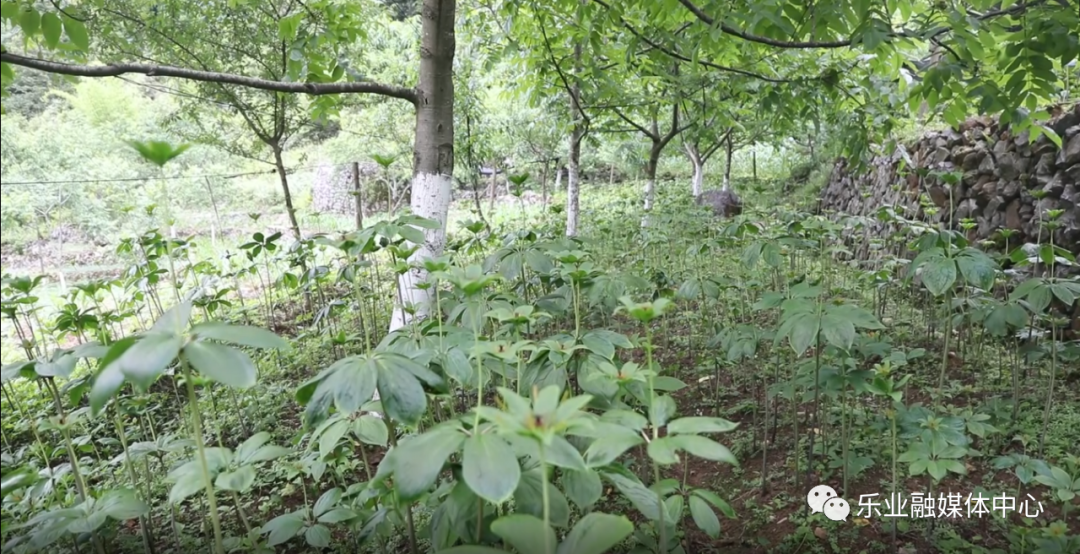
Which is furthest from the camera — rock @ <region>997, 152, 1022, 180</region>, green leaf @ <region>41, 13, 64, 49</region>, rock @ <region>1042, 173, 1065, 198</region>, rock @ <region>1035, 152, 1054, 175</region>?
rock @ <region>997, 152, 1022, 180</region>

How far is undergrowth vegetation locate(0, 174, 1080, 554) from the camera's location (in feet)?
2.83

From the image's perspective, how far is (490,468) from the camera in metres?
0.78

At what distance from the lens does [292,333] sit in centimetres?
441

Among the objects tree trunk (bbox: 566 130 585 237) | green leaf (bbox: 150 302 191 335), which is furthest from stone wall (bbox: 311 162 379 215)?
green leaf (bbox: 150 302 191 335)

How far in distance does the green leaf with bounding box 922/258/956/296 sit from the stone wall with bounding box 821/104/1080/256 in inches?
31.7

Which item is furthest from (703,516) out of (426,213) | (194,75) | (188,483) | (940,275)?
(194,75)

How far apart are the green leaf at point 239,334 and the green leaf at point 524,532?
0.44 metres

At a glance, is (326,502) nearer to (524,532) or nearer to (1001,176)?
(524,532)

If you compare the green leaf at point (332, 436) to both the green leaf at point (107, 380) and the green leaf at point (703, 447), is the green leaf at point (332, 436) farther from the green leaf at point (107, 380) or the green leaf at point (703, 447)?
the green leaf at point (703, 447)

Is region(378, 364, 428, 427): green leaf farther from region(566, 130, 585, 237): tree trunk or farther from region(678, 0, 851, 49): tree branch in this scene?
region(566, 130, 585, 237): tree trunk

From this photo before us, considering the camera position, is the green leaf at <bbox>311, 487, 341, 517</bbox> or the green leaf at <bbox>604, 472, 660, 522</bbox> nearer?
the green leaf at <bbox>604, 472, 660, 522</bbox>

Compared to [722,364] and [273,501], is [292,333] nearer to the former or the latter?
[273,501]

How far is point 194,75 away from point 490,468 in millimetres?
2038

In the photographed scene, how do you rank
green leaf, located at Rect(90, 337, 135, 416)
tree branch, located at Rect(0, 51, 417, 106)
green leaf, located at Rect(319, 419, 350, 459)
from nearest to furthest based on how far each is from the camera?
green leaf, located at Rect(90, 337, 135, 416)
green leaf, located at Rect(319, 419, 350, 459)
tree branch, located at Rect(0, 51, 417, 106)
